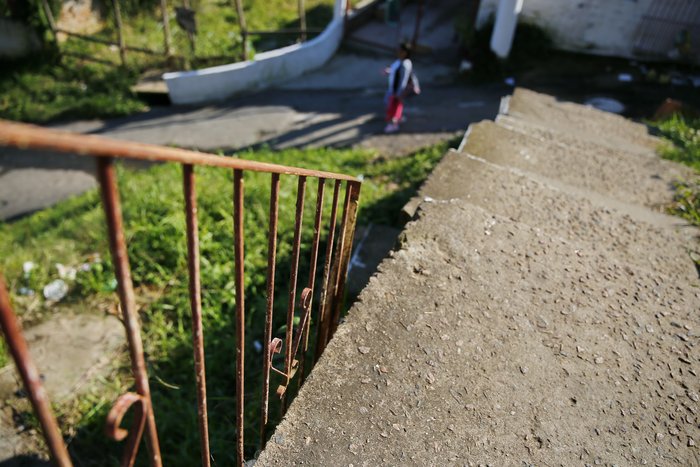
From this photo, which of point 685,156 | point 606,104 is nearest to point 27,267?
point 685,156

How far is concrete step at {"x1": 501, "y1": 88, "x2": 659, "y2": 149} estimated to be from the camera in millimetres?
4762

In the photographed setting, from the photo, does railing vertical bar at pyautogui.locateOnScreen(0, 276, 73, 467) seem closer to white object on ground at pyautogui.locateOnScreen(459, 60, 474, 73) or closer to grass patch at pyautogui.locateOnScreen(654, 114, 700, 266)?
grass patch at pyautogui.locateOnScreen(654, 114, 700, 266)

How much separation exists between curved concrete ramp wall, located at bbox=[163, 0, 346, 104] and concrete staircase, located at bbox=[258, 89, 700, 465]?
22.7ft

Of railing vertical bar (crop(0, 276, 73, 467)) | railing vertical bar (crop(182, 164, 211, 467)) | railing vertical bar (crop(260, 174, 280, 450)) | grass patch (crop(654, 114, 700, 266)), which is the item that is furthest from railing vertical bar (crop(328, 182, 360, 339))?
grass patch (crop(654, 114, 700, 266))

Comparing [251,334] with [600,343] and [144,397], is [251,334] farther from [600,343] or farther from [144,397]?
[144,397]

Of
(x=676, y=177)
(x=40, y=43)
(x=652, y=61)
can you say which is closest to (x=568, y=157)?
(x=676, y=177)

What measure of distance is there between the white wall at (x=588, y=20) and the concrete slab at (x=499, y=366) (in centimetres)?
827

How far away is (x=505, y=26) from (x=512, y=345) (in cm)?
831

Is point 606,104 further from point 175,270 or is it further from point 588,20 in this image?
point 175,270

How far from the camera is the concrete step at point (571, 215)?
8.82ft

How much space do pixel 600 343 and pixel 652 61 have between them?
9.46m

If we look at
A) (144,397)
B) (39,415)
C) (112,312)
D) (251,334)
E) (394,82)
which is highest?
(39,415)

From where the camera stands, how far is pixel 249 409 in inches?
109

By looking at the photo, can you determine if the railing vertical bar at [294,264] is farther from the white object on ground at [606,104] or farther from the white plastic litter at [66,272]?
the white object on ground at [606,104]
